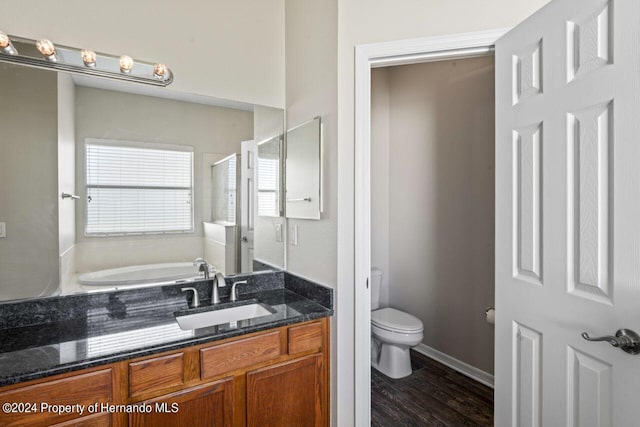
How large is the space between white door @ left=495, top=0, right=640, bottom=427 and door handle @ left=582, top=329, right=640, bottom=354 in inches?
0.8

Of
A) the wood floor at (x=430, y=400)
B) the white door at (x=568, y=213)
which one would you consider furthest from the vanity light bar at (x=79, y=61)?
the wood floor at (x=430, y=400)

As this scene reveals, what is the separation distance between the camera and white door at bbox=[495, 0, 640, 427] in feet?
3.28

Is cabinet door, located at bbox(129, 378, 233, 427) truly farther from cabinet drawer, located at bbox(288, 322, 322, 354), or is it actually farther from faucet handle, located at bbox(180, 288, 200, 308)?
faucet handle, located at bbox(180, 288, 200, 308)

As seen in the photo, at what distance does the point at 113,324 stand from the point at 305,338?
2.82ft

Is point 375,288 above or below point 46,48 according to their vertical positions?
below

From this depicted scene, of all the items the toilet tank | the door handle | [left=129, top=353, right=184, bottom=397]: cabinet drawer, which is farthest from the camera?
the toilet tank

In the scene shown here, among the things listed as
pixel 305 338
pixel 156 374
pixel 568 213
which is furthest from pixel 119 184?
pixel 568 213


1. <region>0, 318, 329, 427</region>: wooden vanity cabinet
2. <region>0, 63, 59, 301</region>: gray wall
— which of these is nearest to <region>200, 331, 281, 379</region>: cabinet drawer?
<region>0, 318, 329, 427</region>: wooden vanity cabinet

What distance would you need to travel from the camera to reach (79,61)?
1.56 meters

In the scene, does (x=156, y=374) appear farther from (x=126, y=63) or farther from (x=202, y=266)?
(x=126, y=63)

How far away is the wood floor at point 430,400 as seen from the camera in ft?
6.97

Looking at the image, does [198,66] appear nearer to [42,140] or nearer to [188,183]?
[188,183]

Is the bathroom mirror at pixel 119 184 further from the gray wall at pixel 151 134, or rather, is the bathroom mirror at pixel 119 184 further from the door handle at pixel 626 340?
the door handle at pixel 626 340

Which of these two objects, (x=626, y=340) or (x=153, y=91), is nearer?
(x=626, y=340)
